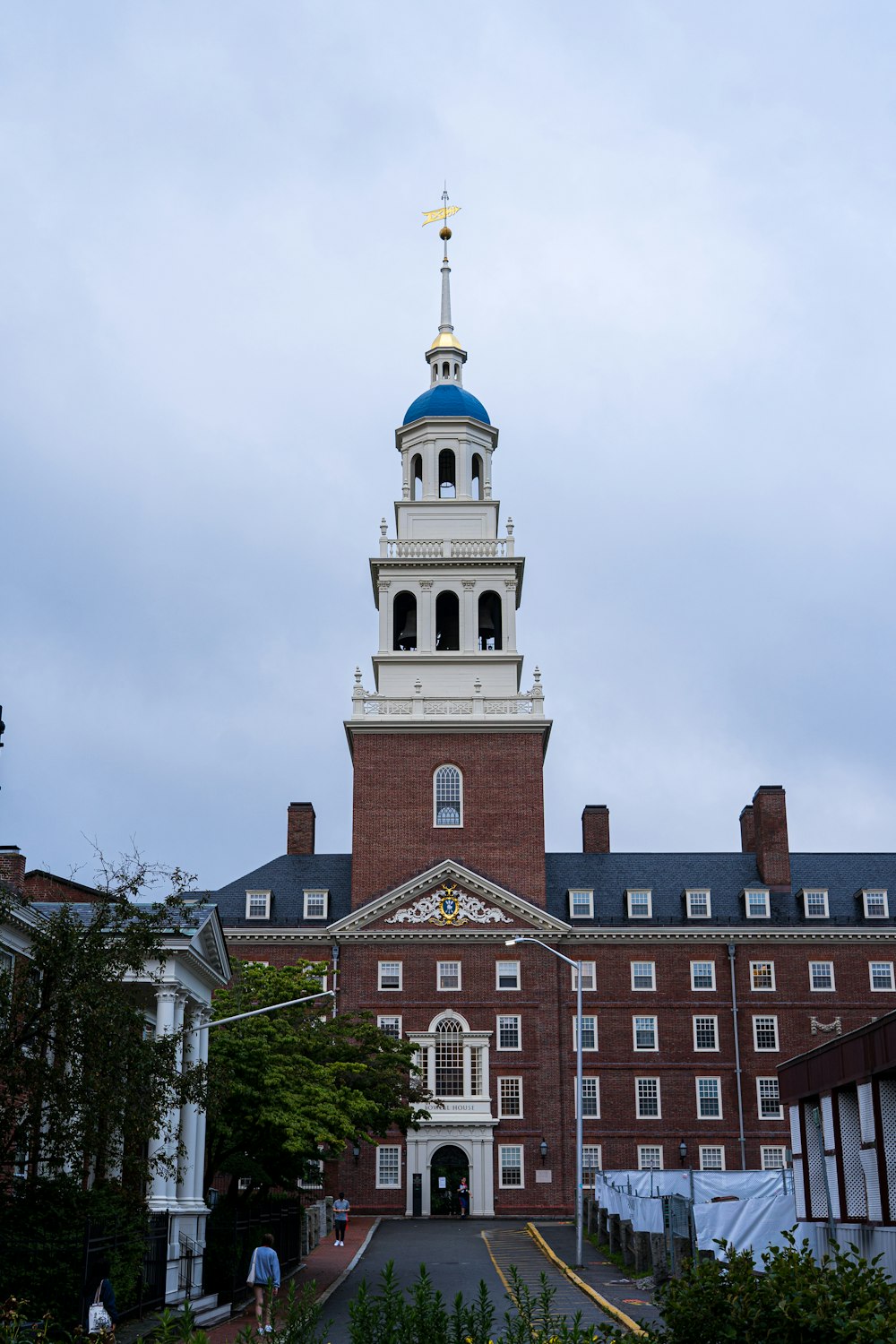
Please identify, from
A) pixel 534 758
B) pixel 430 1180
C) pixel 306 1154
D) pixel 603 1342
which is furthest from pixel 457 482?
pixel 603 1342

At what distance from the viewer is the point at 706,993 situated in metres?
62.4

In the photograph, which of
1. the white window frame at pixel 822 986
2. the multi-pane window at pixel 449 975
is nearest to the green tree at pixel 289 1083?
the multi-pane window at pixel 449 975

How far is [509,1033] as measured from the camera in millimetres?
59969

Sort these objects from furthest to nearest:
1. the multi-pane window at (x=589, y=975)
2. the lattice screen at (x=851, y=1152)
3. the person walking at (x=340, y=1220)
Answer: the multi-pane window at (x=589, y=975) → the person walking at (x=340, y=1220) → the lattice screen at (x=851, y=1152)

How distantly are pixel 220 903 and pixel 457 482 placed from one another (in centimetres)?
2116

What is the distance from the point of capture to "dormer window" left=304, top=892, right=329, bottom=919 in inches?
2511

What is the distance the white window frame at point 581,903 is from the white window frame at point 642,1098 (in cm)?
685

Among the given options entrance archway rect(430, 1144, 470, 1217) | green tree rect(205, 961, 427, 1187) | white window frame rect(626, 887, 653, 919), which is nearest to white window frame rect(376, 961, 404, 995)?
entrance archway rect(430, 1144, 470, 1217)

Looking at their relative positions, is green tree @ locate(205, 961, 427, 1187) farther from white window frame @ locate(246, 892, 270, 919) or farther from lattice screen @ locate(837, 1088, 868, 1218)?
white window frame @ locate(246, 892, 270, 919)

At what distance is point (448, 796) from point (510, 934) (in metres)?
6.30

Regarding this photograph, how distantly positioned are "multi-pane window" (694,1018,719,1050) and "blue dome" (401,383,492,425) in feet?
92.5

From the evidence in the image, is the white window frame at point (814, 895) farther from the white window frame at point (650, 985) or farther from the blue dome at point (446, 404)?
the blue dome at point (446, 404)

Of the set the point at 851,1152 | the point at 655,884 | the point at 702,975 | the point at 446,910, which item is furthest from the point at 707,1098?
the point at 851,1152

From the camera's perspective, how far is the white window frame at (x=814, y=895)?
63.8m
